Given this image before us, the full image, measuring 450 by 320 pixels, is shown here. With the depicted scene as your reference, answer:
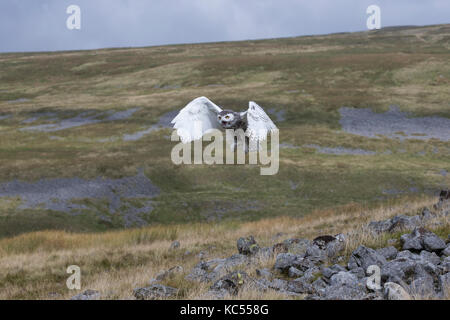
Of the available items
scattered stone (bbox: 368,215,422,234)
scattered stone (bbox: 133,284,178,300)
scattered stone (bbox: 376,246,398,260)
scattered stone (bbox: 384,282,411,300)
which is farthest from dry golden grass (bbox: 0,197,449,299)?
scattered stone (bbox: 384,282,411,300)

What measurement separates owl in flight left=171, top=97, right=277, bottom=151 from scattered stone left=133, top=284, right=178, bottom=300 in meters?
5.54

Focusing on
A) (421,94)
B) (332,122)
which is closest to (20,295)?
(332,122)

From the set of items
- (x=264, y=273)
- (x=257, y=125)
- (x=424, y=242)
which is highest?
(x=257, y=125)

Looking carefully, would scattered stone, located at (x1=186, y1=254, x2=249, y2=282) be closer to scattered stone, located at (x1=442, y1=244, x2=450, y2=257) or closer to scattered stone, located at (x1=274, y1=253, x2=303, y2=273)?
scattered stone, located at (x1=274, y1=253, x2=303, y2=273)

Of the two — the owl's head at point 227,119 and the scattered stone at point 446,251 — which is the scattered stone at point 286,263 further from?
the owl's head at point 227,119

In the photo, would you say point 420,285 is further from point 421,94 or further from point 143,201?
point 421,94

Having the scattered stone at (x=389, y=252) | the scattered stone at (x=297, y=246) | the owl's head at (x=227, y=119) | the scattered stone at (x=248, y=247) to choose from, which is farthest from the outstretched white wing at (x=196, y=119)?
the scattered stone at (x=389, y=252)

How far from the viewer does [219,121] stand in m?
14.0

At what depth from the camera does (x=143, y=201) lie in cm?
3131

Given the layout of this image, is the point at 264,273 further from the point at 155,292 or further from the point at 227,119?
the point at 227,119

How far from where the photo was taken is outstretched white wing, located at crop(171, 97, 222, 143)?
13.6 m

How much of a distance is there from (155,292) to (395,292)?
4.66 metres

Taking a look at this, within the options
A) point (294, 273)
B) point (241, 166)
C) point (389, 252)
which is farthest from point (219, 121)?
point (241, 166)

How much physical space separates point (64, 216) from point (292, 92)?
56889 mm
